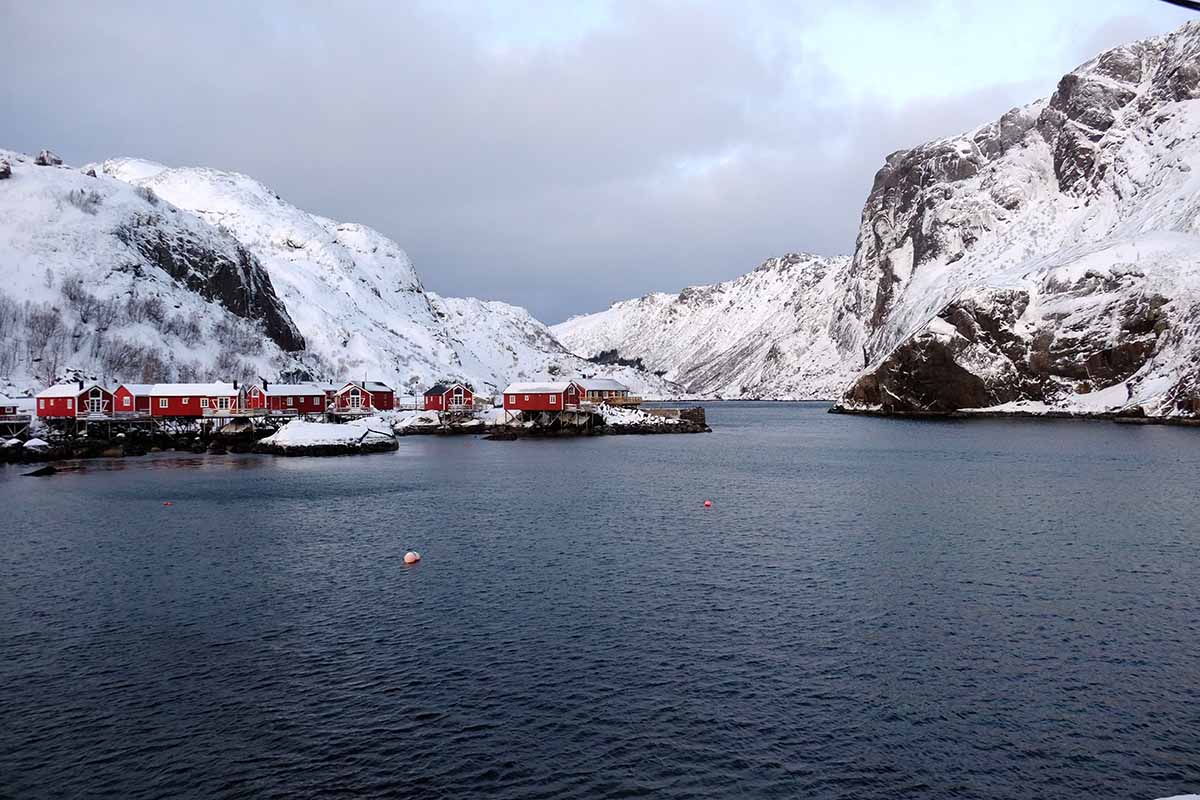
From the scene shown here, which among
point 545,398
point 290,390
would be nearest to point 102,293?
point 290,390

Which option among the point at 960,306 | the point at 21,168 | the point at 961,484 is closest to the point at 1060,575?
the point at 961,484

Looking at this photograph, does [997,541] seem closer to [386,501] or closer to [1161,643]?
[1161,643]

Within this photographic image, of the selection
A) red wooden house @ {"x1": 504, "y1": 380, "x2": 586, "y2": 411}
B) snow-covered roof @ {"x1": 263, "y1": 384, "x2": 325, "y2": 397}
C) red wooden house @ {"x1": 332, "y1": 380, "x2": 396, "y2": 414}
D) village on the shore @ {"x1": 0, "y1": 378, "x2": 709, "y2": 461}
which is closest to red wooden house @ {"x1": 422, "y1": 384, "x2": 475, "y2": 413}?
village on the shore @ {"x1": 0, "y1": 378, "x2": 709, "y2": 461}

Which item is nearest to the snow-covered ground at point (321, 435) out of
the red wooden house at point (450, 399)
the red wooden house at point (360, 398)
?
the red wooden house at point (360, 398)

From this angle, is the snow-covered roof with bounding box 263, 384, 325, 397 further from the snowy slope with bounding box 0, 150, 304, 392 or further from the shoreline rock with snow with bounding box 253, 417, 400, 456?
the snowy slope with bounding box 0, 150, 304, 392

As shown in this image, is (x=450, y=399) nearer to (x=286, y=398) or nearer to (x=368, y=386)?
(x=368, y=386)

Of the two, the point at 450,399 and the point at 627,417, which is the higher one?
the point at 450,399
